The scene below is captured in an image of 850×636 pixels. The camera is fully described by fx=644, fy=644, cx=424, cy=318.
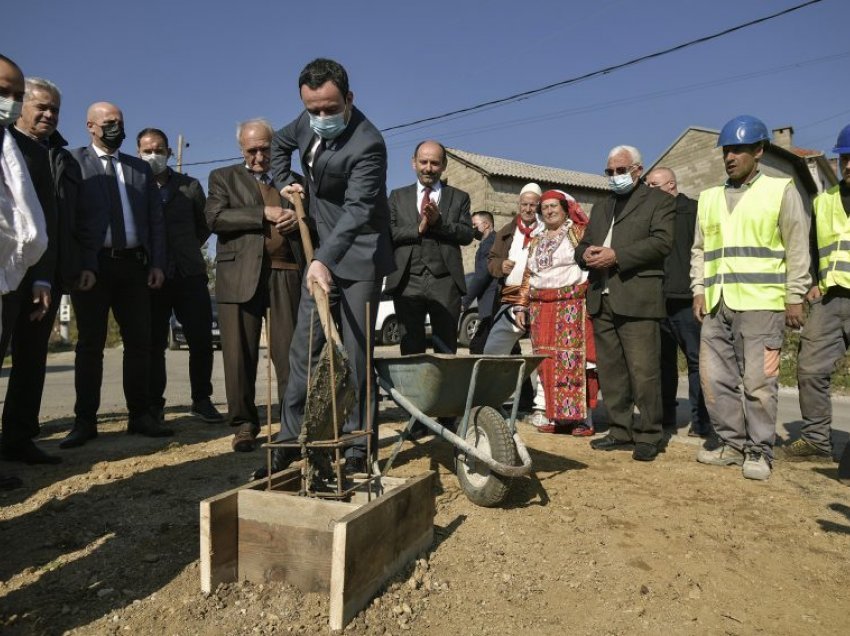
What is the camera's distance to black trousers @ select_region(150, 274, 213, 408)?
5.34 metres

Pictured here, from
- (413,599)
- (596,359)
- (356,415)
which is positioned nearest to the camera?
(413,599)

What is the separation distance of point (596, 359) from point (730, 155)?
1.66 metres

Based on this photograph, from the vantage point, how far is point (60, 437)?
4.90 metres

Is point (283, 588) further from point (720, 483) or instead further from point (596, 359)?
point (596, 359)

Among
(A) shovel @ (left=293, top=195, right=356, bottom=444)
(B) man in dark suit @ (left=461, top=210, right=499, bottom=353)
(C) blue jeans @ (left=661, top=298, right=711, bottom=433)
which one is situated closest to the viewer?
(A) shovel @ (left=293, top=195, right=356, bottom=444)

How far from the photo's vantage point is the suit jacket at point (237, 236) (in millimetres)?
4234

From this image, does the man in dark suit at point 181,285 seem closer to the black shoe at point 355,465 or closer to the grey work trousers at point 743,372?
the black shoe at point 355,465

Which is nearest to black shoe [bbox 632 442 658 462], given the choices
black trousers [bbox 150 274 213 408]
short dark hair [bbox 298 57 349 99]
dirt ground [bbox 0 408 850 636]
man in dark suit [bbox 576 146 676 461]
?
man in dark suit [bbox 576 146 676 461]

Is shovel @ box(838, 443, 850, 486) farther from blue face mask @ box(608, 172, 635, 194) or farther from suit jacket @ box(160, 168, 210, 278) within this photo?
suit jacket @ box(160, 168, 210, 278)

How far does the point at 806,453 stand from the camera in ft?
14.2

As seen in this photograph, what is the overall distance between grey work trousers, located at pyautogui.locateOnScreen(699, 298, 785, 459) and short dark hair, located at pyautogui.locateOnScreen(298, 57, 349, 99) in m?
2.74

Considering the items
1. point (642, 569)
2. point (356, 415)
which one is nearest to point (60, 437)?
point (356, 415)

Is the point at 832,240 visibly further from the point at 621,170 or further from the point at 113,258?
the point at 113,258

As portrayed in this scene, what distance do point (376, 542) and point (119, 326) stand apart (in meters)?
3.20
